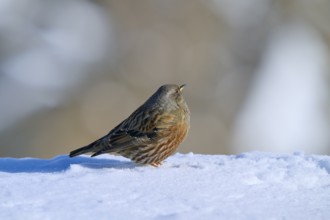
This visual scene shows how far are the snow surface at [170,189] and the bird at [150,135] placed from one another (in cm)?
14

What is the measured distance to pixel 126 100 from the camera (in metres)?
18.5

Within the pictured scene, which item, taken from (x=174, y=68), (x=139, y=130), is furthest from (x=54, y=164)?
(x=174, y=68)

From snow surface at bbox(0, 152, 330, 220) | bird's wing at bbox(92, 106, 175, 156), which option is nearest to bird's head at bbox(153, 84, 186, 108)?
bird's wing at bbox(92, 106, 175, 156)

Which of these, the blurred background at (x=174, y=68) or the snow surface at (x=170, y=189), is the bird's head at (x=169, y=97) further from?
the blurred background at (x=174, y=68)

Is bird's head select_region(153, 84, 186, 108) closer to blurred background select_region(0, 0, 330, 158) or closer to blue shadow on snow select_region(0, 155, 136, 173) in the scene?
blue shadow on snow select_region(0, 155, 136, 173)

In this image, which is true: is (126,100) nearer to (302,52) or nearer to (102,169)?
(302,52)

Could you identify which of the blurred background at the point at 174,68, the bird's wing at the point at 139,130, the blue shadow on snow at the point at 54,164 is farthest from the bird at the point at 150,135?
the blurred background at the point at 174,68

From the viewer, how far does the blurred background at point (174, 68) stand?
17781 mm

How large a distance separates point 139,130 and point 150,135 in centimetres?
12

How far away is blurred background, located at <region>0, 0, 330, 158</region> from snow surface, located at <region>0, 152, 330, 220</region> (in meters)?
9.54

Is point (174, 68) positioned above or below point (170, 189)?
above

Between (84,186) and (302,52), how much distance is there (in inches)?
682

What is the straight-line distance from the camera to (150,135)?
24.4ft

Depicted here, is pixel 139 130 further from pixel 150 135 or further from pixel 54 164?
pixel 54 164
